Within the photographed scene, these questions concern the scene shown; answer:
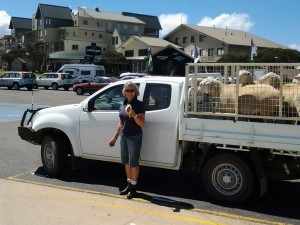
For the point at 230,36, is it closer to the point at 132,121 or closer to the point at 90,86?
the point at 90,86

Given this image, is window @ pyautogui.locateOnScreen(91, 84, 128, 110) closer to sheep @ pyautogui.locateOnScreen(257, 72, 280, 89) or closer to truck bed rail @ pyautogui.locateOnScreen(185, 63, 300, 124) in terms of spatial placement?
truck bed rail @ pyautogui.locateOnScreen(185, 63, 300, 124)

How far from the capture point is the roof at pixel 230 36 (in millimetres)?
72125

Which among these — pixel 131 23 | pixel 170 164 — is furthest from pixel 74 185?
pixel 131 23

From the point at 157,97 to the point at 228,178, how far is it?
1608mm

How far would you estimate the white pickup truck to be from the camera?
5.61m

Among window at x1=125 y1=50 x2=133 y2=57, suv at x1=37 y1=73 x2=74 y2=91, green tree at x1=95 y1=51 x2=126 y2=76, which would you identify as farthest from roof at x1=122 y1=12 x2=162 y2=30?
suv at x1=37 y1=73 x2=74 y2=91

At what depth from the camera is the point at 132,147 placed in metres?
6.14

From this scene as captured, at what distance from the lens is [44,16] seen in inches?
3748

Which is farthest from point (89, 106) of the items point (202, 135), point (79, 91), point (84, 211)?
point (79, 91)

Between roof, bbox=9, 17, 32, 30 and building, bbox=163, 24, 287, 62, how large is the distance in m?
45.8

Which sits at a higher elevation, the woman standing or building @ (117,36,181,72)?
building @ (117,36,181,72)

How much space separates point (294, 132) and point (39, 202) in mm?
3613

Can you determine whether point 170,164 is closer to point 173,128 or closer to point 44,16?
point 173,128

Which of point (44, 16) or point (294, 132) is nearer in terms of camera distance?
point (294, 132)
